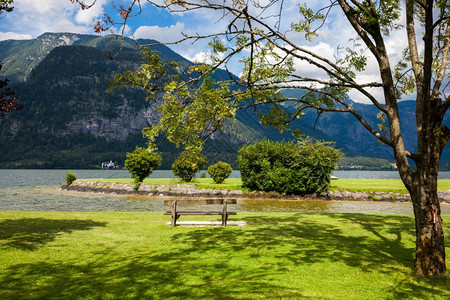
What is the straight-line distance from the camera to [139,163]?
130 feet

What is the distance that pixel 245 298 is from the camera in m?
5.55

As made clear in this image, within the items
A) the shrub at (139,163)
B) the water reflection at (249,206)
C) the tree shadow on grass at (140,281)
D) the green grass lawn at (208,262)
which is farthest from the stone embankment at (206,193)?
the tree shadow on grass at (140,281)

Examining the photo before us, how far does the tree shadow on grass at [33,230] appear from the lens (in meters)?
9.36

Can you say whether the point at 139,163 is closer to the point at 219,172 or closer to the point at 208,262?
the point at 219,172

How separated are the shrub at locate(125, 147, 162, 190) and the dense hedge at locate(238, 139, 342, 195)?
451 inches

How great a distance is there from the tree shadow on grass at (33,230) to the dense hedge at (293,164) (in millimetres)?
22204

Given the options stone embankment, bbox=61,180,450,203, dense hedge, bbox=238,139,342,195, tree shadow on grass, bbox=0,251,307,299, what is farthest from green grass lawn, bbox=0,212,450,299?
stone embankment, bbox=61,180,450,203

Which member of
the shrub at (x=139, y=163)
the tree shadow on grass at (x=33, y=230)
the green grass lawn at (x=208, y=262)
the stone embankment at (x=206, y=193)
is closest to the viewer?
the green grass lawn at (x=208, y=262)

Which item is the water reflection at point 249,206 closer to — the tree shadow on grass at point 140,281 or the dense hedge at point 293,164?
the dense hedge at point 293,164

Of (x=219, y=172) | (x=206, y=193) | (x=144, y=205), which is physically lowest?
(x=144, y=205)

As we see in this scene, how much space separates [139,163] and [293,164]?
58.4 feet

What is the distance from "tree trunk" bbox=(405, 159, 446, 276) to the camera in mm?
7062

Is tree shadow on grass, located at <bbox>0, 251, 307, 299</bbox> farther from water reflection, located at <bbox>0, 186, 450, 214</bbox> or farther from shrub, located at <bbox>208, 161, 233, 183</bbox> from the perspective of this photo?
shrub, located at <bbox>208, 161, 233, 183</bbox>

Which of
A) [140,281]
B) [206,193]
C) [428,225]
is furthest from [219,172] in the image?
[140,281]
